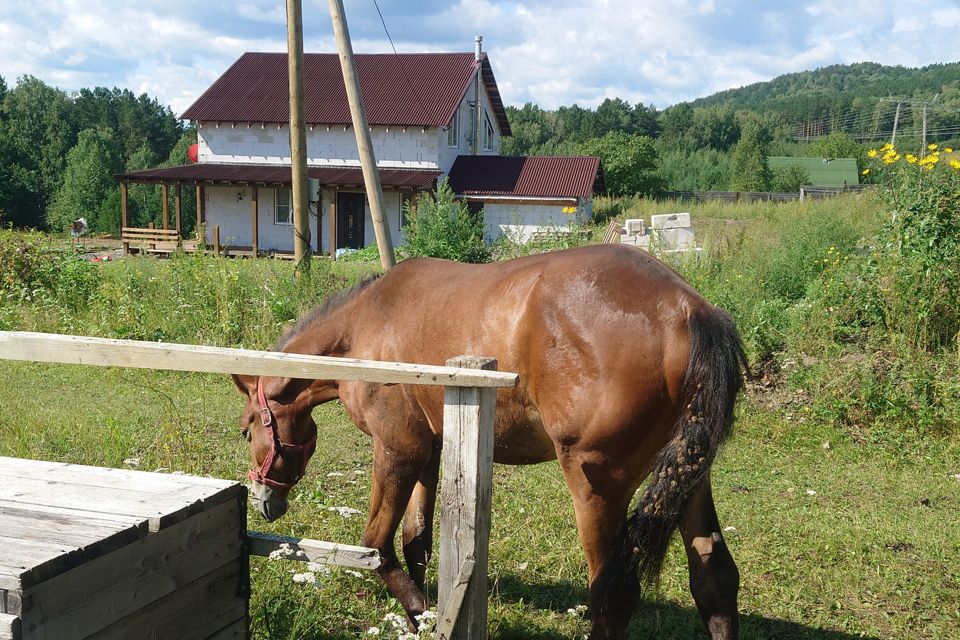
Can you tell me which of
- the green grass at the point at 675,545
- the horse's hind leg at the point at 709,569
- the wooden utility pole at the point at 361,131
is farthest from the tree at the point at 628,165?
the horse's hind leg at the point at 709,569

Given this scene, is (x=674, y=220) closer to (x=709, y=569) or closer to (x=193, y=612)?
(x=709, y=569)

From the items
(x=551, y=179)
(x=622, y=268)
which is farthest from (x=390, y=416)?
(x=551, y=179)

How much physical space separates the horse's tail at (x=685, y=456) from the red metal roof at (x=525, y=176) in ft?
84.4

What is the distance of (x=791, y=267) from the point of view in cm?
1033

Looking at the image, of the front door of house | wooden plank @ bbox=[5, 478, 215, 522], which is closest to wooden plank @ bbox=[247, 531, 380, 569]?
wooden plank @ bbox=[5, 478, 215, 522]

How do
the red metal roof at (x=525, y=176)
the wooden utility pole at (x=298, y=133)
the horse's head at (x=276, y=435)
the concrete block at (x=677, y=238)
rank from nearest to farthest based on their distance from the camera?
the horse's head at (x=276, y=435) → the wooden utility pole at (x=298, y=133) → the concrete block at (x=677, y=238) → the red metal roof at (x=525, y=176)

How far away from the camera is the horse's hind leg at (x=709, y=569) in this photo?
3.55 metres

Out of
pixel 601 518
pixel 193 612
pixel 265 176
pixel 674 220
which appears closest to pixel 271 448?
pixel 193 612

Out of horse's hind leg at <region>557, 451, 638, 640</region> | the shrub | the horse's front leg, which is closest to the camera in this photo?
horse's hind leg at <region>557, 451, 638, 640</region>

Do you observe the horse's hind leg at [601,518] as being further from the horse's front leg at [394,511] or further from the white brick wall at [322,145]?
the white brick wall at [322,145]

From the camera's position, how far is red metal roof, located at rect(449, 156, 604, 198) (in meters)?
29.2

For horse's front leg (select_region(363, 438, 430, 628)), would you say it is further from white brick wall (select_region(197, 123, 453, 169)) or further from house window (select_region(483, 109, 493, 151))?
house window (select_region(483, 109, 493, 151))

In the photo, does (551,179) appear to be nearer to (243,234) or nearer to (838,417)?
(243,234)

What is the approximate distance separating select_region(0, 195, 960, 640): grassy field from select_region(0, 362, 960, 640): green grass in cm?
2
